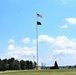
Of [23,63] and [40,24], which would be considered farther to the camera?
[23,63]

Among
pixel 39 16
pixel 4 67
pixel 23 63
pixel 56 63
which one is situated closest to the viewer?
pixel 39 16

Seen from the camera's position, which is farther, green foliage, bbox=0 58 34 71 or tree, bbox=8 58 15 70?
tree, bbox=8 58 15 70

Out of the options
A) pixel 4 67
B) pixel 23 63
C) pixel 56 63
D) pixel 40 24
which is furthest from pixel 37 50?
pixel 23 63

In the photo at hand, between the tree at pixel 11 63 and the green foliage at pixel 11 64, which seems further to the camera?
the tree at pixel 11 63

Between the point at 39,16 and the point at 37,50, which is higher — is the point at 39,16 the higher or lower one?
the higher one

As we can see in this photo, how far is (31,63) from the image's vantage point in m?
180

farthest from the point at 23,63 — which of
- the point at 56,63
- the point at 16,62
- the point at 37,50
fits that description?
the point at 37,50

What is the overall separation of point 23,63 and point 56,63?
191 feet

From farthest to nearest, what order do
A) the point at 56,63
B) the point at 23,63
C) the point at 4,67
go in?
the point at 23,63 → the point at 4,67 → the point at 56,63

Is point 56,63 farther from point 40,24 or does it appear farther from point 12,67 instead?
point 12,67

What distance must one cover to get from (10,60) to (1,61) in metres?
4.98

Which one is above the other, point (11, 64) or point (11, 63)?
point (11, 63)

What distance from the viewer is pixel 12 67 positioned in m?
157

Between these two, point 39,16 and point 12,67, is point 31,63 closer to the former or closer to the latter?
point 12,67
